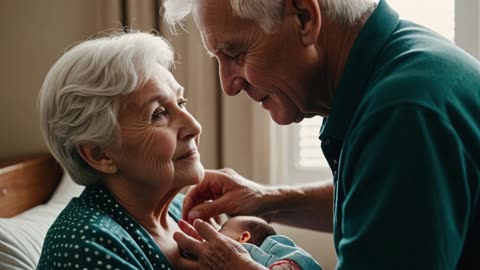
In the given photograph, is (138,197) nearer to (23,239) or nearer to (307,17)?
(23,239)

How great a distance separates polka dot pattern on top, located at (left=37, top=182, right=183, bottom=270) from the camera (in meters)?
→ 1.46

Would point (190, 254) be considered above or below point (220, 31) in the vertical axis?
below

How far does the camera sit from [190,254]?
5.52 ft

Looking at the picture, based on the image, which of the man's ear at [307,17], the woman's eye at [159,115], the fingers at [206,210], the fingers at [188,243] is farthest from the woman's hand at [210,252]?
the man's ear at [307,17]

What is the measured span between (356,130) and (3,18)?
97.3 inches

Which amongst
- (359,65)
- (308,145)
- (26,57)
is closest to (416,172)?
(359,65)

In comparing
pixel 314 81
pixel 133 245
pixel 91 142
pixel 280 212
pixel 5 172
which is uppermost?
pixel 314 81

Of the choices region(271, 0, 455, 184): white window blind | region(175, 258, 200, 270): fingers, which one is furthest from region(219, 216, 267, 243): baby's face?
region(271, 0, 455, 184): white window blind

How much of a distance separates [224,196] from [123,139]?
41 cm

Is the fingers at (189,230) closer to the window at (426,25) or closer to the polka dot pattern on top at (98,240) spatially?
the polka dot pattern on top at (98,240)

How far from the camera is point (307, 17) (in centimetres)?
138

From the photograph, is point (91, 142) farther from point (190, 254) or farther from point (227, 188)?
point (227, 188)

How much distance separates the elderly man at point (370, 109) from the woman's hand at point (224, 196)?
15cm

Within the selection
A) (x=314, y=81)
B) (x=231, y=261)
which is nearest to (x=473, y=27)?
(x=314, y=81)
